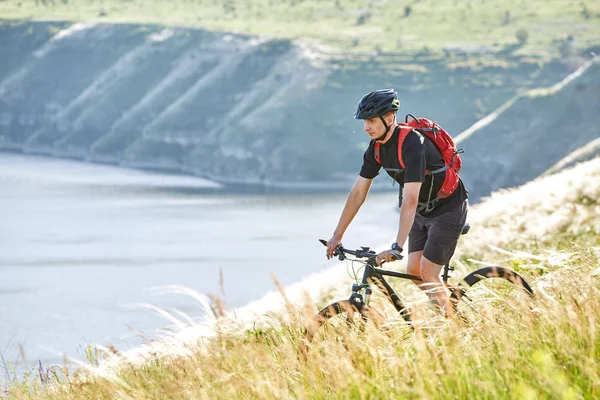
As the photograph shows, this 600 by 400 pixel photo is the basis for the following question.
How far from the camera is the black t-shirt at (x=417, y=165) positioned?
6977mm

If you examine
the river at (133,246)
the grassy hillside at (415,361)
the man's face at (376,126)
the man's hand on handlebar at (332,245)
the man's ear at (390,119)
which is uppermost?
the man's ear at (390,119)

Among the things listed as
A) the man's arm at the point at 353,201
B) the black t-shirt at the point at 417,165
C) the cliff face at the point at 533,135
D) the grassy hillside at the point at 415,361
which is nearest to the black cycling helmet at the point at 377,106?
the black t-shirt at the point at 417,165

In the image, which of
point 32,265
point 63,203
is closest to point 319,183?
point 63,203

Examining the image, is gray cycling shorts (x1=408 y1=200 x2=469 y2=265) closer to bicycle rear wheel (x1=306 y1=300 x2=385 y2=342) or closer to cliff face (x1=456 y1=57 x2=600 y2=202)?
bicycle rear wheel (x1=306 y1=300 x2=385 y2=342)

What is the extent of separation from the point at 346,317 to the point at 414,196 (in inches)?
47.5

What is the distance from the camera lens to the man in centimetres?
695

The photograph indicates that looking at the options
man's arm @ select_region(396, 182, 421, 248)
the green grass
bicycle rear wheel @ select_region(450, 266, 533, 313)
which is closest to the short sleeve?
man's arm @ select_region(396, 182, 421, 248)

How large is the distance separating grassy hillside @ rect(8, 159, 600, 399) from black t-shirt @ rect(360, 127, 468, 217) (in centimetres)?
92

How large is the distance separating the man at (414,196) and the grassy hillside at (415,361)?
1.99ft

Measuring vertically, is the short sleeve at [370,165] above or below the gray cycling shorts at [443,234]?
above

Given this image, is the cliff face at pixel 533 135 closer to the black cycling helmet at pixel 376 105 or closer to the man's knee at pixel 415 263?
the man's knee at pixel 415 263

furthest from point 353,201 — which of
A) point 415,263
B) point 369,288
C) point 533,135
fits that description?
point 533,135

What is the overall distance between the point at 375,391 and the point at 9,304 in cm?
7958

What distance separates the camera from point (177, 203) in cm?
14775
